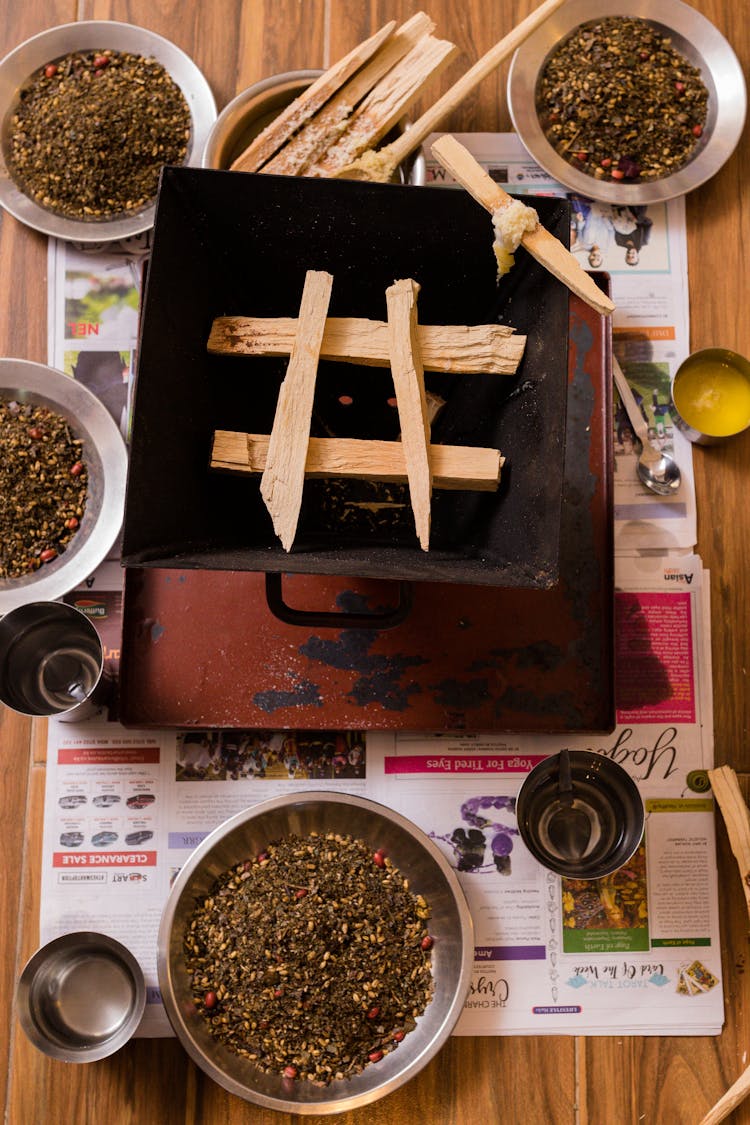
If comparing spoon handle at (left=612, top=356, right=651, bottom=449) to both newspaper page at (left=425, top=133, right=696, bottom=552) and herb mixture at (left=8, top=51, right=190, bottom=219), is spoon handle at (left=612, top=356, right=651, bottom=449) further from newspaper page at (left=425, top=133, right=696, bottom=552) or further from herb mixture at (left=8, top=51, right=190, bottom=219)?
herb mixture at (left=8, top=51, right=190, bottom=219)

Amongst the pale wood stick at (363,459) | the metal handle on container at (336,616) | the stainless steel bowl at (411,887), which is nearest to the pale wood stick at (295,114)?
the pale wood stick at (363,459)

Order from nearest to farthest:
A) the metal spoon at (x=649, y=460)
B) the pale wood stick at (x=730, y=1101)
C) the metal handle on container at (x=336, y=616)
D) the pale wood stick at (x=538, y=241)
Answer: the pale wood stick at (x=538, y=241)
the metal handle on container at (x=336, y=616)
the pale wood stick at (x=730, y=1101)
the metal spoon at (x=649, y=460)

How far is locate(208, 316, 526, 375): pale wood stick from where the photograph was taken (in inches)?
38.4

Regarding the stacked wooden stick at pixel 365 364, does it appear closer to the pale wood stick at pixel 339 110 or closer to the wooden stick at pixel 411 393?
the wooden stick at pixel 411 393

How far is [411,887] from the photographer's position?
3.87 ft

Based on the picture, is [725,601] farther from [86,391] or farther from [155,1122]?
[155,1122]

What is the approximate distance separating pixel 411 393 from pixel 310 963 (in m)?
0.73

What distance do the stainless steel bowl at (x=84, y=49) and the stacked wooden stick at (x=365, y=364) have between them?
0.39 m

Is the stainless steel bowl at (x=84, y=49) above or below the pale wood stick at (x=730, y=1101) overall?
above

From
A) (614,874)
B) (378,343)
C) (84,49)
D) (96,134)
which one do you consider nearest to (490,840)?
(614,874)

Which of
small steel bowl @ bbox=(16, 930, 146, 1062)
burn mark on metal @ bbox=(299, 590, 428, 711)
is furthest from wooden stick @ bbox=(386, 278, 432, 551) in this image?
small steel bowl @ bbox=(16, 930, 146, 1062)

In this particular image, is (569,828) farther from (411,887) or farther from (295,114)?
(295,114)

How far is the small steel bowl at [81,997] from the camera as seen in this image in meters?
1.09

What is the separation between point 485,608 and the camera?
3.91ft
